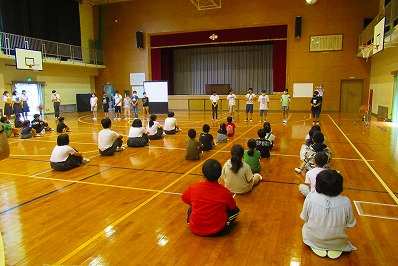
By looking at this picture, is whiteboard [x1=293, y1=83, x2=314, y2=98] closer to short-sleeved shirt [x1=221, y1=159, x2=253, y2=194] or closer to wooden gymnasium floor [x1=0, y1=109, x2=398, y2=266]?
wooden gymnasium floor [x1=0, y1=109, x2=398, y2=266]

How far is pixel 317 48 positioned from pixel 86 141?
15.7 metres

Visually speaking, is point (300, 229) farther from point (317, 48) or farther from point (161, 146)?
point (317, 48)

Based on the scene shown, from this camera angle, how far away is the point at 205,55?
82.5 ft

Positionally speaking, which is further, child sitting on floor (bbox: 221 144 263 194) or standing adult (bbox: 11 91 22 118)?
standing adult (bbox: 11 91 22 118)

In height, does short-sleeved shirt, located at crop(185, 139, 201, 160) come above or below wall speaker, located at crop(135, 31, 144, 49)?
below

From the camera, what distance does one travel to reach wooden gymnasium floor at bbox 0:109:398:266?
3.05 meters

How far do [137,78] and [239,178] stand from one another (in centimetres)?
2006

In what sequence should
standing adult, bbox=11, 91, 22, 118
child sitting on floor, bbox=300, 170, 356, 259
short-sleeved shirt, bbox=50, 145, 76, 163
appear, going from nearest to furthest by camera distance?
child sitting on floor, bbox=300, 170, 356, 259 < short-sleeved shirt, bbox=50, 145, 76, 163 < standing adult, bbox=11, 91, 22, 118

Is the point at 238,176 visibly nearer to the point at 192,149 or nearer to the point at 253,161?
the point at 253,161

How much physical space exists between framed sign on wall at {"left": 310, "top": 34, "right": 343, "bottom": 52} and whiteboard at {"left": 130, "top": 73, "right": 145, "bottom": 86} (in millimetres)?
12324

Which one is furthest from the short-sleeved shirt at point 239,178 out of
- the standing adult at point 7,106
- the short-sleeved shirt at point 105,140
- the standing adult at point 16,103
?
the standing adult at point 16,103

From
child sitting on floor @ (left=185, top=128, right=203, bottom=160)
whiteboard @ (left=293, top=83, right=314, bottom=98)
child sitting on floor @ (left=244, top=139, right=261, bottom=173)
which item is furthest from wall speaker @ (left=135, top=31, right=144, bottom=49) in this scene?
child sitting on floor @ (left=244, top=139, right=261, bottom=173)

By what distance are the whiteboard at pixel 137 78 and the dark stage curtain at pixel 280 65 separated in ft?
32.7

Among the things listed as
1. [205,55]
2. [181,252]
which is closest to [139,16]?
[205,55]
